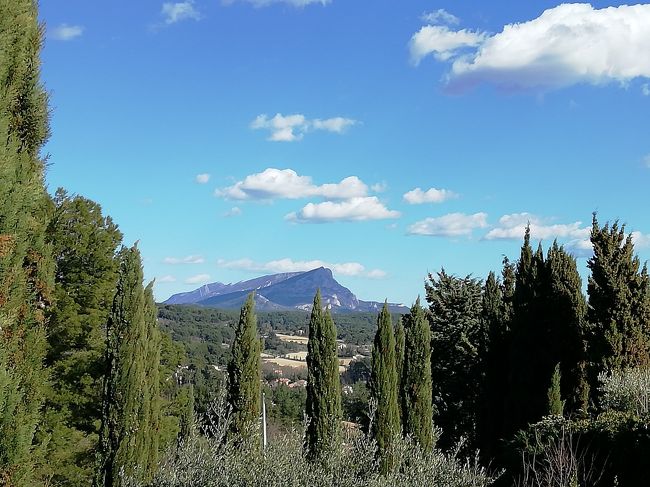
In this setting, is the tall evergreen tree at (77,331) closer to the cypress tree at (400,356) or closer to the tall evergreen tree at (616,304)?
the cypress tree at (400,356)

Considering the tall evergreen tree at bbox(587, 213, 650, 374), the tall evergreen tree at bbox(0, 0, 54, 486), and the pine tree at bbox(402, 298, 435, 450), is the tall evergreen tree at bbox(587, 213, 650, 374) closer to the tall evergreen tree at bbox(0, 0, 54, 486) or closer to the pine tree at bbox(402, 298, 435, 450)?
the pine tree at bbox(402, 298, 435, 450)

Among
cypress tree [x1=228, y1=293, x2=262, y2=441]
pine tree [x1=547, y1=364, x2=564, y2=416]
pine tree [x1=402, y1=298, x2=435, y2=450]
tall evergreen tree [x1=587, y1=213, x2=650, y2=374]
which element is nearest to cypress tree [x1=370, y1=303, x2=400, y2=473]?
pine tree [x1=402, y1=298, x2=435, y2=450]

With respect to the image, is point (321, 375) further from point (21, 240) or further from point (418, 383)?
point (21, 240)

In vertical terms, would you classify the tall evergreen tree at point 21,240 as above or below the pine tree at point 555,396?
above

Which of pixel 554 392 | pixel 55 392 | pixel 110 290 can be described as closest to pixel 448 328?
pixel 554 392

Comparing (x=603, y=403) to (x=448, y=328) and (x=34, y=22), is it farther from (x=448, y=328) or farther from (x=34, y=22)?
(x=34, y=22)

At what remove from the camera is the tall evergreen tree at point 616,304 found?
15.0 m

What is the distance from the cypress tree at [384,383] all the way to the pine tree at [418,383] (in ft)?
5.54

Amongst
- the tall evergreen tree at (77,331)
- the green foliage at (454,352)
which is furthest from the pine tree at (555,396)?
the tall evergreen tree at (77,331)

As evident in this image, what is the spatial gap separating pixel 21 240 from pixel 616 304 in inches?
570

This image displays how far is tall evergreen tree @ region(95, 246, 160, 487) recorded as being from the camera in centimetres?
1270

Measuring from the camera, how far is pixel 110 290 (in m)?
18.3

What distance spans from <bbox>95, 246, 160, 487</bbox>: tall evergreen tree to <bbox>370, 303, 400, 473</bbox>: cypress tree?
6977 millimetres

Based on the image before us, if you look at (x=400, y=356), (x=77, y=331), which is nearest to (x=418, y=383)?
(x=400, y=356)
